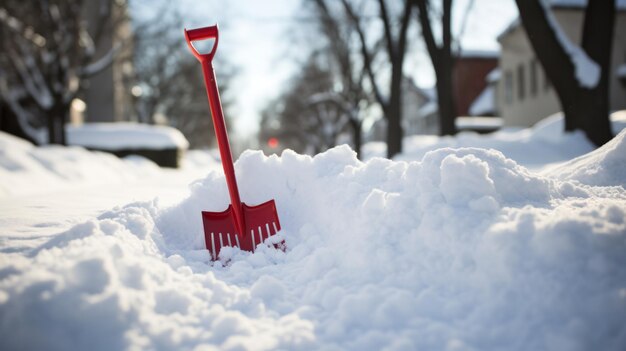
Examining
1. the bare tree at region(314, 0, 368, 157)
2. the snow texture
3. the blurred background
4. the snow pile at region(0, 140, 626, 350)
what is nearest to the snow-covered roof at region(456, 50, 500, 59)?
the blurred background

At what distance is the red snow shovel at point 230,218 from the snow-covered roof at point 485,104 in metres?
30.6

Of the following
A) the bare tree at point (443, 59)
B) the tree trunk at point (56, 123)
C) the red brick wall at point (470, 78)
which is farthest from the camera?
the red brick wall at point (470, 78)

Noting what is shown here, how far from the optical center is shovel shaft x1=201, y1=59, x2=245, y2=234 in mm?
2457

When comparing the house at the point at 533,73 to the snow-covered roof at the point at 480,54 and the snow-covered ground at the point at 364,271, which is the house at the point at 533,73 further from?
the snow-covered ground at the point at 364,271

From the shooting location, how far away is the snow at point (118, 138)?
469 inches

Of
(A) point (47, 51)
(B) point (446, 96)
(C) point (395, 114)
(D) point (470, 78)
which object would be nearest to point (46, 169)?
(A) point (47, 51)

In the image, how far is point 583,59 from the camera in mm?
5809

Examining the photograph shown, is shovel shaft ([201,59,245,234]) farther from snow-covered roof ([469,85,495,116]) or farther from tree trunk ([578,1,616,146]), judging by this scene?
snow-covered roof ([469,85,495,116])

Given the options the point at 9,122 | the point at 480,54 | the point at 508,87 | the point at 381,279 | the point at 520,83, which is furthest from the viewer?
the point at 480,54

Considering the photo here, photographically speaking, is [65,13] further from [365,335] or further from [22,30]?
[365,335]

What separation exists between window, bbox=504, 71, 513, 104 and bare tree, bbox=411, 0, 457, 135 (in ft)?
52.5

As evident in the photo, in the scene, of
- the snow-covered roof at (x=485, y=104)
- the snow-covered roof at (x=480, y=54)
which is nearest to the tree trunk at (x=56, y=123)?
the snow-covered roof at (x=485, y=104)

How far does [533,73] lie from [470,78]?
13922 millimetres

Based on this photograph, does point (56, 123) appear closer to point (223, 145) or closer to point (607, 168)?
point (223, 145)
